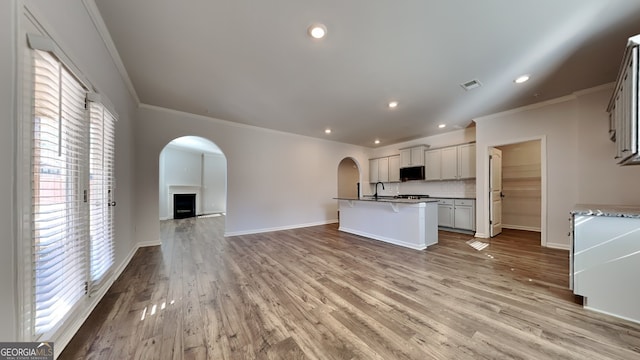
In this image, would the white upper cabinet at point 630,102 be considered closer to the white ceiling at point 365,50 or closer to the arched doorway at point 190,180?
the white ceiling at point 365,50

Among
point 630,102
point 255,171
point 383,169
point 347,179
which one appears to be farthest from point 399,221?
point 347,179

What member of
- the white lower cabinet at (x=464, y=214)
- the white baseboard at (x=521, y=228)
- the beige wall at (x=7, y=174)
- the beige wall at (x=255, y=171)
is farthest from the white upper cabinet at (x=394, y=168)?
the beige wall at (x=7, y=174)

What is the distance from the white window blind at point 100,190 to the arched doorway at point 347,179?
7.76 metres

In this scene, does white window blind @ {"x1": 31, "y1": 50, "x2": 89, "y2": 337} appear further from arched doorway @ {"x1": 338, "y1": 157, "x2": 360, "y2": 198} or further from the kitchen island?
arched doorway @ {"x1": 338, "y1": 157, "x2": 360, "y2": 198}

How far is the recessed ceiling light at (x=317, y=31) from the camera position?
1.97 metres

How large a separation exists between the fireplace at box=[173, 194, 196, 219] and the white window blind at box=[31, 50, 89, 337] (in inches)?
269

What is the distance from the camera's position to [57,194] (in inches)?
55.8

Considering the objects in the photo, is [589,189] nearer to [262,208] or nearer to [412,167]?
[412,167]

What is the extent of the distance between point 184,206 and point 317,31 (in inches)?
327

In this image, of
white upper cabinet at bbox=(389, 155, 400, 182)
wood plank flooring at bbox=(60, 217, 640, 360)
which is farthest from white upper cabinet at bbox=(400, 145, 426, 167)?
wood plank flooring at bbox=(60, 217, 640, 360)

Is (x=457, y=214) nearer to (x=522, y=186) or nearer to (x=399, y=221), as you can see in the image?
(x=522, y=186)

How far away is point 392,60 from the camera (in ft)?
8.23

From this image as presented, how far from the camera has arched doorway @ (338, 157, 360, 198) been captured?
9.47 m

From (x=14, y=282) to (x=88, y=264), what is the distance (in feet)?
3.51
